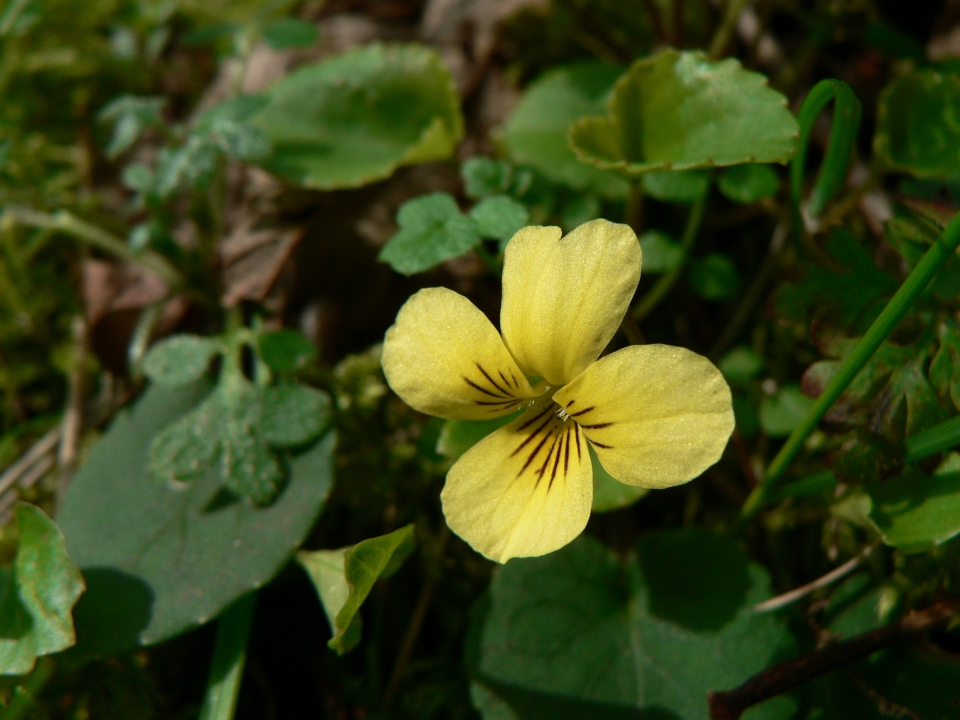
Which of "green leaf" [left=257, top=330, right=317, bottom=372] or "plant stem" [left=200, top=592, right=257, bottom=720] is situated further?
"green leaf" [left=257, top=330, right=317, bottom=372]

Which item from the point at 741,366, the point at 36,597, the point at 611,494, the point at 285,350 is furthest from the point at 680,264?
the point at 36,597

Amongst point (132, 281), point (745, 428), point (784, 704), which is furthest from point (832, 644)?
point (132, 281)

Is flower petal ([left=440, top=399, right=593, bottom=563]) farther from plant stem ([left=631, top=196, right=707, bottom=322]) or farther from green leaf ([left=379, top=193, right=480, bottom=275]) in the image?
plant stem ([left=631, top=196, right=707, bottom=322])

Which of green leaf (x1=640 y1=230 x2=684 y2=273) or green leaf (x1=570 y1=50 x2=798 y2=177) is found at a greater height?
green leaf (x1=570 y1=50 x2=798 y2=177)

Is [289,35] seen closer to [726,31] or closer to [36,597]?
[726,31]

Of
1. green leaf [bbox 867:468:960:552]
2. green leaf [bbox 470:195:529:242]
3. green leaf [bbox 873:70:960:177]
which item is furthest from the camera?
green leaf [bbox 873:70:960:177]

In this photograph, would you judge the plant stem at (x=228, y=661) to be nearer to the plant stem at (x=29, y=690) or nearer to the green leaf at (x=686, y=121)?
the plant stem at (x=29, y=690)

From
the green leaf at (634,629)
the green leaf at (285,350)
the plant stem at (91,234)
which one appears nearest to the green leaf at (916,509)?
the green leaf at (634,629)

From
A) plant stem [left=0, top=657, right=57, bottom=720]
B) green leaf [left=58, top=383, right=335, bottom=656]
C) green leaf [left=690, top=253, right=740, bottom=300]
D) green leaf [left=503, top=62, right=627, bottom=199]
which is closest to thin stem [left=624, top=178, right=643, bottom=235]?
green leaf [left=503, top=62, right=627, bottom=199]
